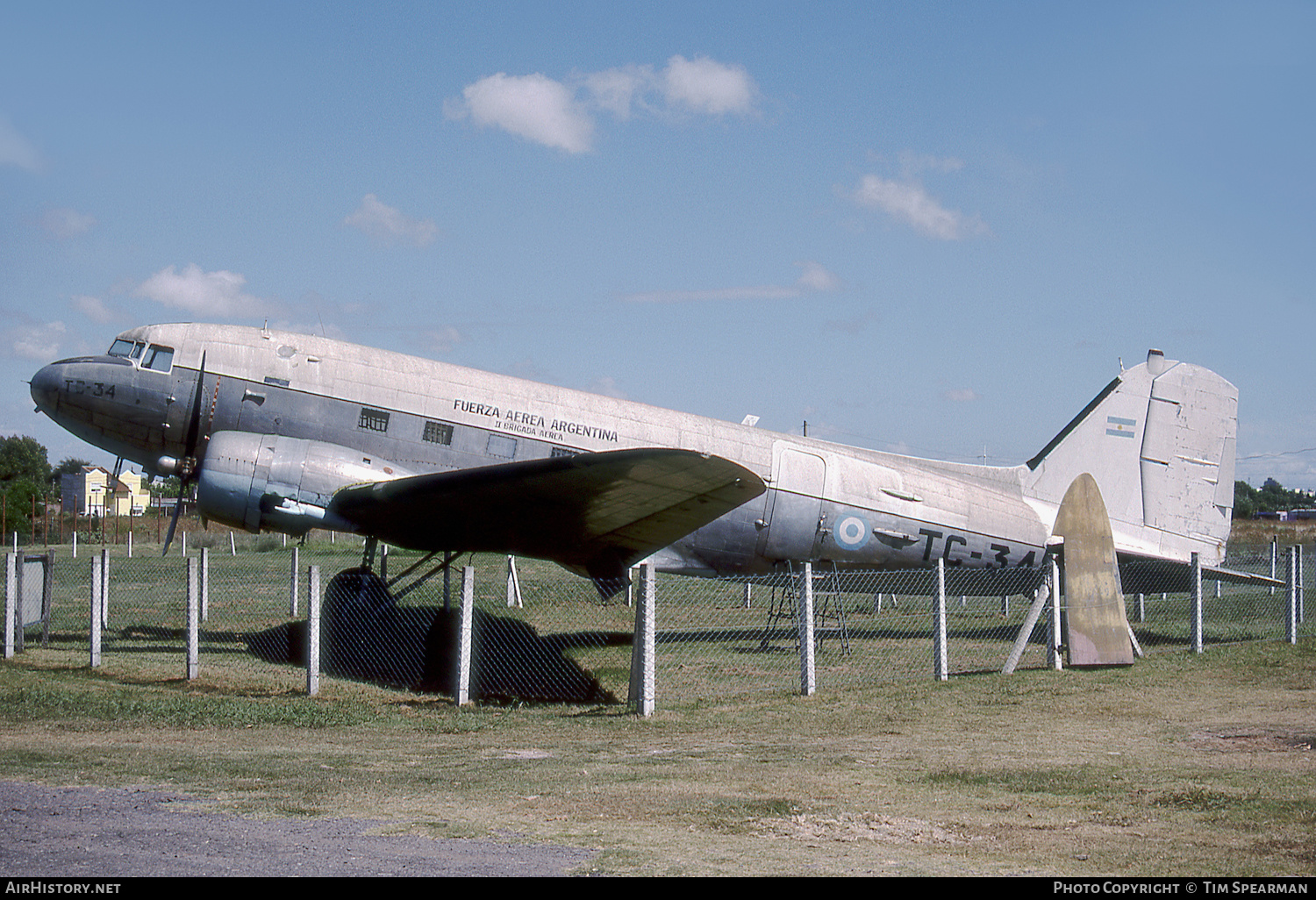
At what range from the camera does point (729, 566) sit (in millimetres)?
15273

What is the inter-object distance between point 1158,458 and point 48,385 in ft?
55.1

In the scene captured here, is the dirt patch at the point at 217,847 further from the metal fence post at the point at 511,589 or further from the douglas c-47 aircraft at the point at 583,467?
the metal fence post at the point at 511,589

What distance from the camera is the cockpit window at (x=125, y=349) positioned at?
1387cm

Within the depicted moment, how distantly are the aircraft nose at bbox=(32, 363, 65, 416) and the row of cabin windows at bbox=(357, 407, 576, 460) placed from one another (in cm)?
420

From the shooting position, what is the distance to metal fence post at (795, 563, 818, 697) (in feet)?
35.2

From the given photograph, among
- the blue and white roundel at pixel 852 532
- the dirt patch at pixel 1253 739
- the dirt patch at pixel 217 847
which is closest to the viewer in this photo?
the dirt patch at pixel 217 847

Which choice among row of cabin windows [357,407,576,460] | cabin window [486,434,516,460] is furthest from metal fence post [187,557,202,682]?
cabin window [486,434,516,460]

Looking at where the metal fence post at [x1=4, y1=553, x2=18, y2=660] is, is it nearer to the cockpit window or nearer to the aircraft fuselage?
the aircraft fuselage

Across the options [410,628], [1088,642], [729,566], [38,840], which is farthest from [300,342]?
[1088,642]

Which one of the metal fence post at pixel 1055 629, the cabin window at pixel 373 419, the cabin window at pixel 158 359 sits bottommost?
Answer: the metal fence post at pixel 1055 629

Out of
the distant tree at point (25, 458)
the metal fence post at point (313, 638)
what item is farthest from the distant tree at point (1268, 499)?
the distant tree at point (25, 458)

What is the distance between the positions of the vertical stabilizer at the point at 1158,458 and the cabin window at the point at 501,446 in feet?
28.7

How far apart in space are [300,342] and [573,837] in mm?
10427

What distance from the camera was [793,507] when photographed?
15156 millimetres
